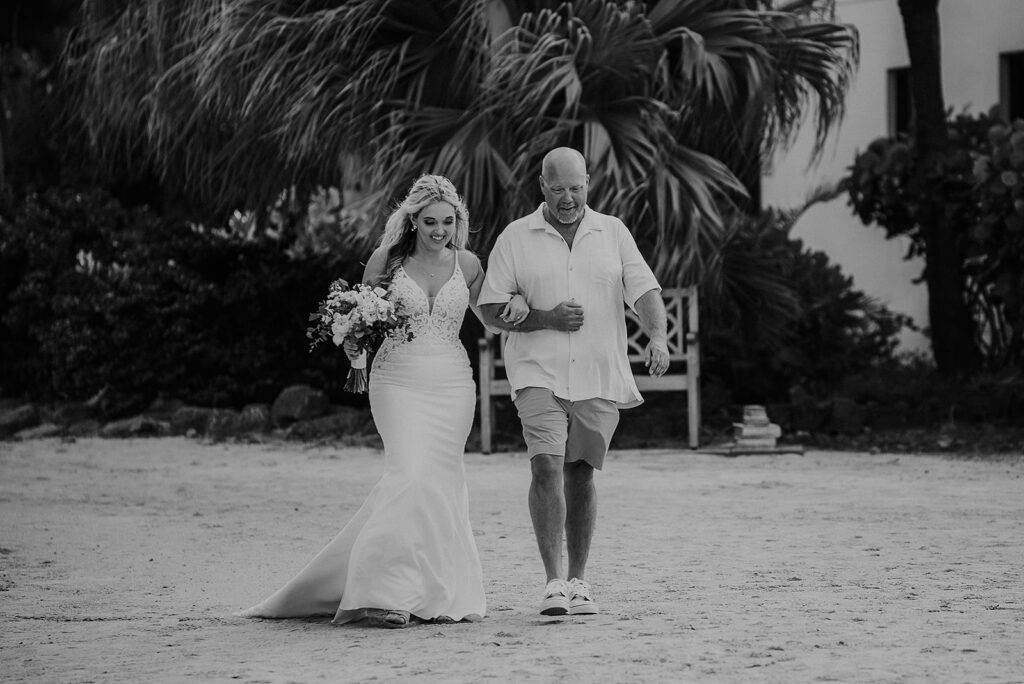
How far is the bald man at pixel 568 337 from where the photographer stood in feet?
20.4

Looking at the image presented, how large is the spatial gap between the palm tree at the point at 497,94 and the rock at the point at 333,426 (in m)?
2.07

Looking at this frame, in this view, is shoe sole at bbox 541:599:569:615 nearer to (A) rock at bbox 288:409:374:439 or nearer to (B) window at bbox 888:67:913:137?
(A) rock at bbox 288:409:374:439

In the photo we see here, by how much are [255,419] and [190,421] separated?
0.60 m

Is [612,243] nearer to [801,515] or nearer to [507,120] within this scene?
[801,515]

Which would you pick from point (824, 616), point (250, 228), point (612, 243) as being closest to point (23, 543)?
point (612, 243)

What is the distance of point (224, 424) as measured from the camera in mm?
14695

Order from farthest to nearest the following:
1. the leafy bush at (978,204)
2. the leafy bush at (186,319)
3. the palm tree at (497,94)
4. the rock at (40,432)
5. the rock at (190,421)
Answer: the leafy bush at (186,319) < the rock at (190,421) < the rock at (40,432) < the leafy bush at (978,204) < the palm tree at (497,94)

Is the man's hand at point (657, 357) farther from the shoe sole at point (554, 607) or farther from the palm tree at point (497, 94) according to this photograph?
the palm tree at point (497, 94)

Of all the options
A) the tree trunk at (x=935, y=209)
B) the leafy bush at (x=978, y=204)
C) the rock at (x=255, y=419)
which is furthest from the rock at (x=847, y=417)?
the rock at (x=255, y=419)

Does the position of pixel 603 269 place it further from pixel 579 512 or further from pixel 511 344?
pixel 579 512

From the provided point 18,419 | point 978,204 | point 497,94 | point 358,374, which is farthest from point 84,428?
point 358,374

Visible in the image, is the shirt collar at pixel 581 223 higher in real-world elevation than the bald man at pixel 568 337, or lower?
higher

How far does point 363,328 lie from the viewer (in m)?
6.25

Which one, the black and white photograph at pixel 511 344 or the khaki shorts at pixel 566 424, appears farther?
the khaki shorts at pixel 566 424
